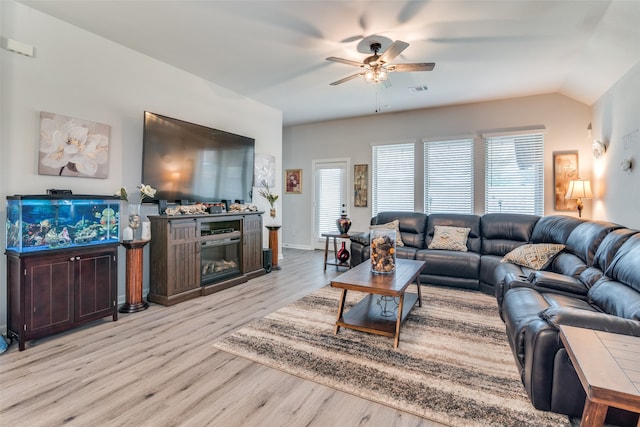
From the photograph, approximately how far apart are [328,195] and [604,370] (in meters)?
6.22

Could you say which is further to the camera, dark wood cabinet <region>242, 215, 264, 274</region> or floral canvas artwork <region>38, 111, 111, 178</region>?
dark wood cabinet <region>242, 215, 264, 274</region>

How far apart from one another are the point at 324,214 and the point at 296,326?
14.7 ft

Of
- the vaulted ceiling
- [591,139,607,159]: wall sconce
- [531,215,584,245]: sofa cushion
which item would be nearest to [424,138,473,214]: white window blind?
the vaulted ceiling

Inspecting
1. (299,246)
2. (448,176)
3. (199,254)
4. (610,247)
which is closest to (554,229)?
(610,247)

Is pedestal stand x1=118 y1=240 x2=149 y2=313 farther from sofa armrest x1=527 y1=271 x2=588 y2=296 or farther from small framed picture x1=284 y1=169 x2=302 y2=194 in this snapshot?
small framed picture x1=284 y1=169 x2=302 y2=194

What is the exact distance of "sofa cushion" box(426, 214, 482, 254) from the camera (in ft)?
15.3

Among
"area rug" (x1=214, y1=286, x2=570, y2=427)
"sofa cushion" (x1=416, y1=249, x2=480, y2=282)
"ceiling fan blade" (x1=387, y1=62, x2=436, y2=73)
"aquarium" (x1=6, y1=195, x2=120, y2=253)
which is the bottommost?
"area rug" (x1=214, y1=286, x2=570, y2=427)

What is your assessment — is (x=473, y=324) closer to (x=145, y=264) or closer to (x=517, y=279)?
(x=517, y=279)

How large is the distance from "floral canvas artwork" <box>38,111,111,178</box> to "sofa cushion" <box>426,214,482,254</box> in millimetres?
4547

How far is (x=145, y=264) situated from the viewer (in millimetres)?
3867

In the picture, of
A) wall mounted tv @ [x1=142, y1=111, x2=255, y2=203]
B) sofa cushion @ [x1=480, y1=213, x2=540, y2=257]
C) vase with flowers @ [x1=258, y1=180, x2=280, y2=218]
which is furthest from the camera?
vase with flowers @ [x1=258, y1=180, x2=280, y2=218]

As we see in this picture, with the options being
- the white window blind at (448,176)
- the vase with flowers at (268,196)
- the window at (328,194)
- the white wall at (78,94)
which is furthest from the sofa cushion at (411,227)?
the white wall at (78,94)

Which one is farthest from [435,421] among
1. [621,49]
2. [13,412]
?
[621,49]

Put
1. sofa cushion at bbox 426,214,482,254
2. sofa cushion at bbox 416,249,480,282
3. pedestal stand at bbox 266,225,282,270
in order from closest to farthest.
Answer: sofa cushion at bbox 416,249,480,282, sofa cushion at bbox 426,214,482,254, pedestal stand at bbox 266,225,282,270
